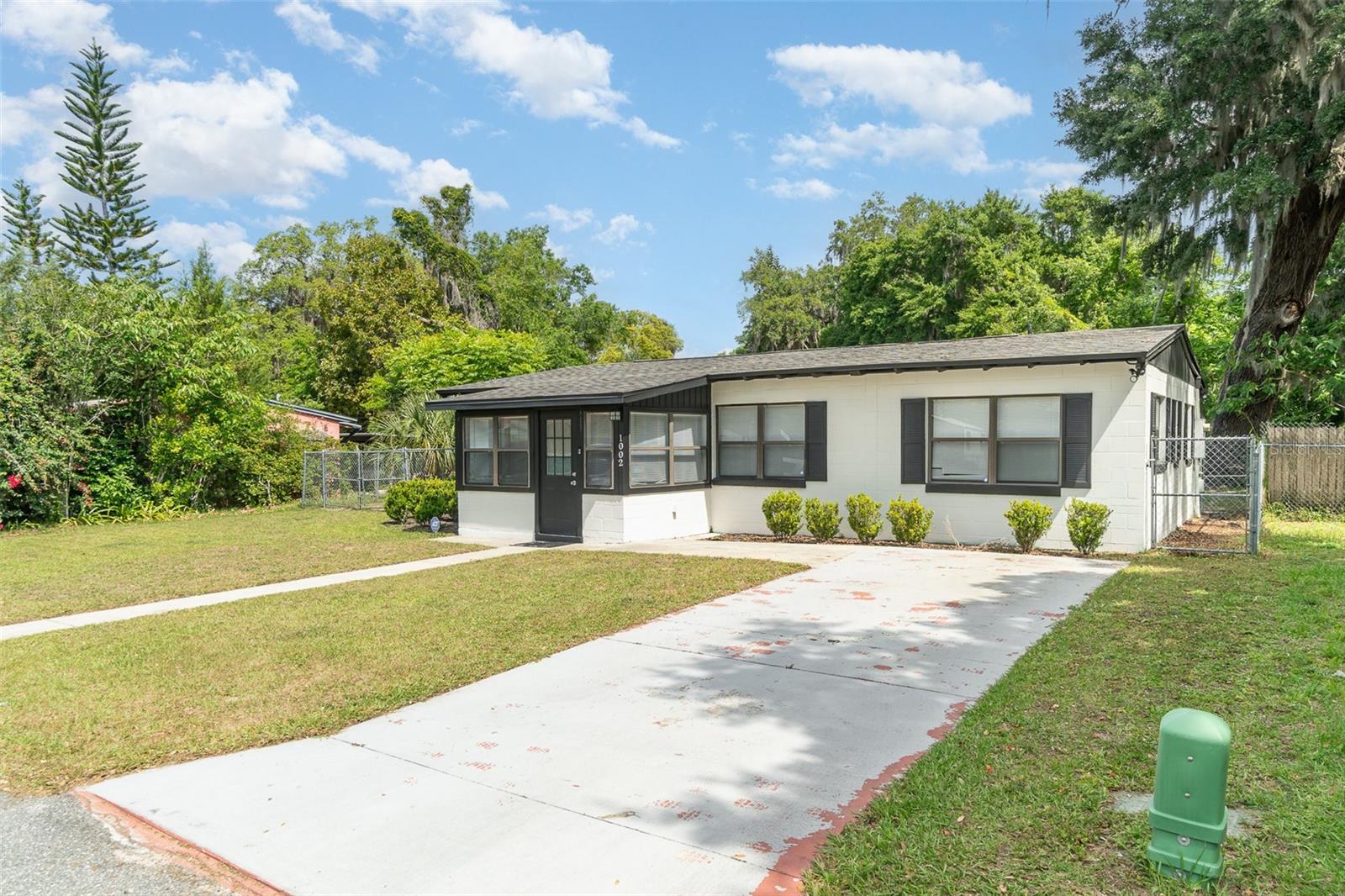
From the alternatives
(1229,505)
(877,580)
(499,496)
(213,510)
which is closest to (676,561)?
(877,580)

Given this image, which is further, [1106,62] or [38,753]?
[1106,62]

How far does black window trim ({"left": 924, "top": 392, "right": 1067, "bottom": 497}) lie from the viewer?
11.2 m

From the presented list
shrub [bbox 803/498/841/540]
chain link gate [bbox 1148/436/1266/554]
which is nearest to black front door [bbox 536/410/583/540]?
shrub [bbox 803/498/841/540]

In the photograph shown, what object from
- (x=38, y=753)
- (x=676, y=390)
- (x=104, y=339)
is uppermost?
(x=104, y=339)

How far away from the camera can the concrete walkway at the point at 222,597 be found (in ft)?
24.9

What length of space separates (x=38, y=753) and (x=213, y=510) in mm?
17003

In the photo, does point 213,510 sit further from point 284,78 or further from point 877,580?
point 877,580

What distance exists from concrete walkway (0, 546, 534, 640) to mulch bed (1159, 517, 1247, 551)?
9.73 meters

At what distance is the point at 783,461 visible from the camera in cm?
1355

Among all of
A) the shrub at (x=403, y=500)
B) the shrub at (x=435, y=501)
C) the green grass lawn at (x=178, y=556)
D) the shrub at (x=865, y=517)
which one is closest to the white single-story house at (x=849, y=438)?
the shrub at (x=865, y=517)

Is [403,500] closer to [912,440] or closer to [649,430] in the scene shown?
[649,430]

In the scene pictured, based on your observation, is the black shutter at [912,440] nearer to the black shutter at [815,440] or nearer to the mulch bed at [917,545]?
the mulch bed at [917,545]

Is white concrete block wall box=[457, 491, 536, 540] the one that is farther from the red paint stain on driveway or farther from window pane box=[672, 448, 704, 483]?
the red paint stain on driveway

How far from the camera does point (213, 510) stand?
64.1ft
